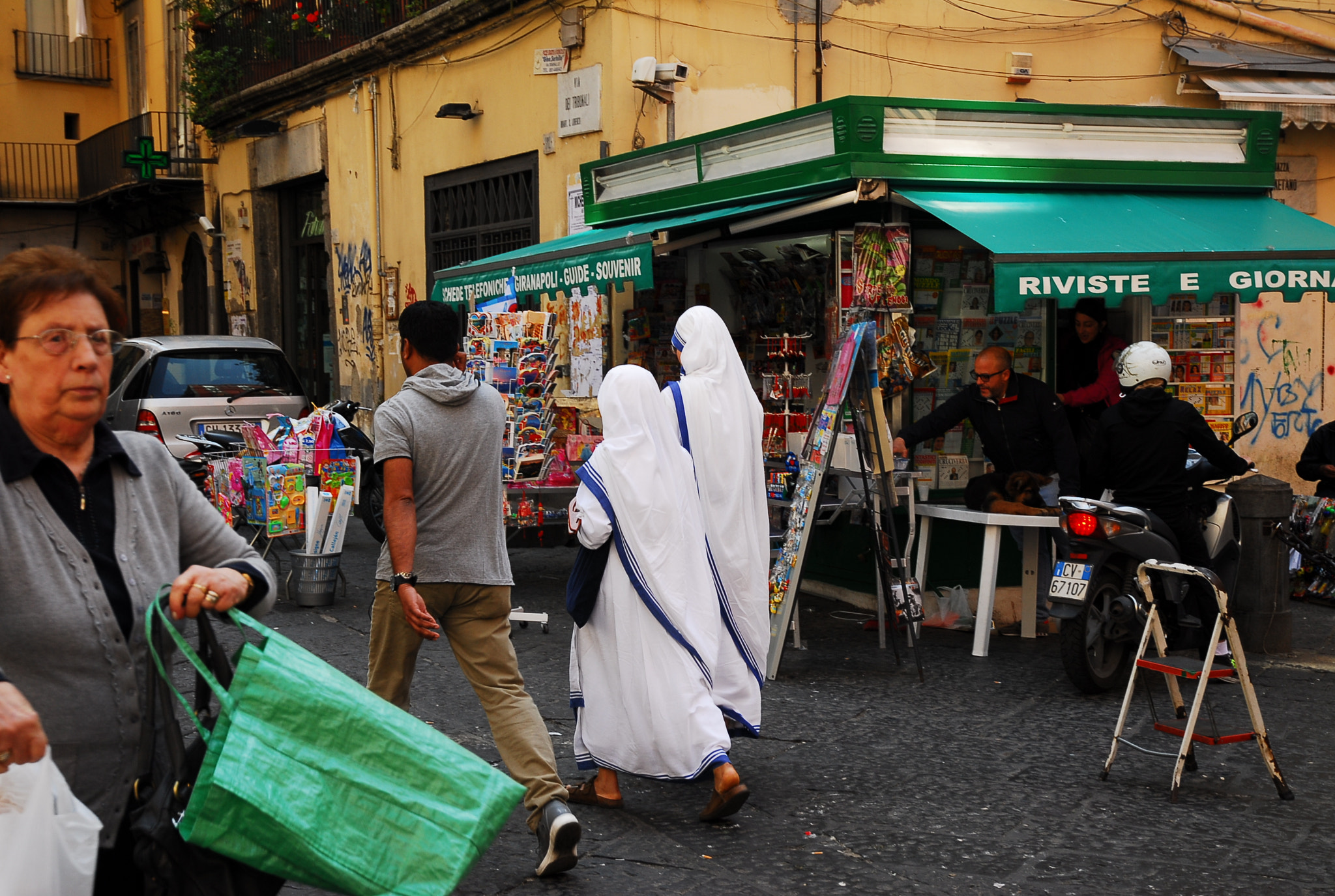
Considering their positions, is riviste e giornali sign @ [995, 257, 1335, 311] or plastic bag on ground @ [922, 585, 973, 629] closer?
riviste e giornali sign @ [995, 257, 1335, 311]

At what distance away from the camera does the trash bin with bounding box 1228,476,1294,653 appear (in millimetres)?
7172

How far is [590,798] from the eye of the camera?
4715 mm

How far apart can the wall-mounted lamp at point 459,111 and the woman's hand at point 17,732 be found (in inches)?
444

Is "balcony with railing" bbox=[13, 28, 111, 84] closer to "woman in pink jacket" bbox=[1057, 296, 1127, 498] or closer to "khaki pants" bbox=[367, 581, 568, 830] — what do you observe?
"woman in pink jacket" bbox=[1057, 296, 1127, 498]

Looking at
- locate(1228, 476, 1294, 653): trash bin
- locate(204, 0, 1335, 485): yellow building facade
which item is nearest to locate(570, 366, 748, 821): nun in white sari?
locate(1228, 476, 1294, 653): trash bin

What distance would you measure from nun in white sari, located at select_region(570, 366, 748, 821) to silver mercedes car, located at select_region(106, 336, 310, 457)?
6.75 meters

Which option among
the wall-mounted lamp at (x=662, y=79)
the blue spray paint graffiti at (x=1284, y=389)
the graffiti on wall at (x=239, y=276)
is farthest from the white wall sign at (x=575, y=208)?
the graffiti on wall at (x=239, y=276)

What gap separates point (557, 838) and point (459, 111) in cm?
1016

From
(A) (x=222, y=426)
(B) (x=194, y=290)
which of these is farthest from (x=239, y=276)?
(A) (x=222, y=426)

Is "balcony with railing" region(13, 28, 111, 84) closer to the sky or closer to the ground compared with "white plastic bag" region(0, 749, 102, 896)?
closer to the sky

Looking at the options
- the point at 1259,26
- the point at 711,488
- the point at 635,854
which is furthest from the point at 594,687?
the point at 1259,26

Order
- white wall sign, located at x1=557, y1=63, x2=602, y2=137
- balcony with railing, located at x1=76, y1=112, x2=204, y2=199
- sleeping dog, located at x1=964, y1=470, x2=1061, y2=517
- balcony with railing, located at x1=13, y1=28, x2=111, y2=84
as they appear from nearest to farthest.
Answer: sleeping dog, located at x1=964, y1=470, x2=1061, y2=517 < white wall sign, located at x1=557, y1=63, x2=602, y2=137 < balcony with railing, located at x1=76, y1=112, x2=204, y2=199 < balcony with railing, located at x1=13, y1=28, x2=111, y2=84

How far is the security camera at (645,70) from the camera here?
10.2 metres

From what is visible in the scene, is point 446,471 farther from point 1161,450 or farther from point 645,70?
point 645,70
